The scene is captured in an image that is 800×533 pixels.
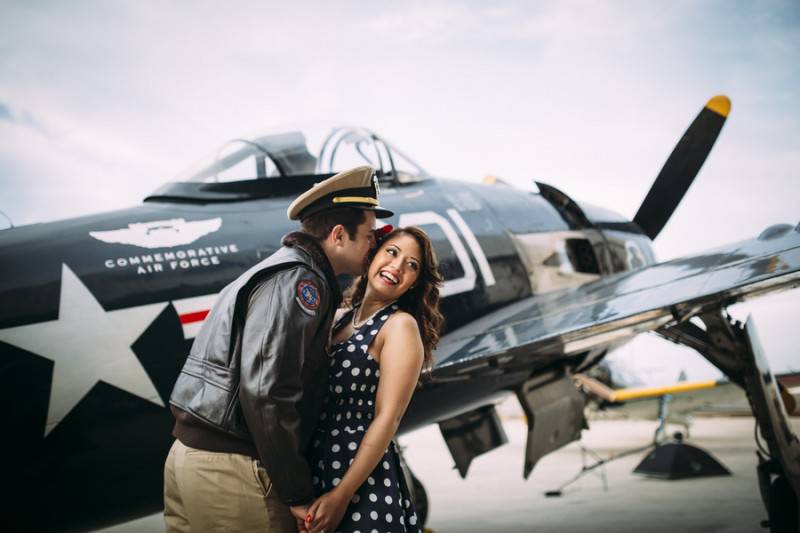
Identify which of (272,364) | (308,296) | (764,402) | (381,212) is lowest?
(764,402)

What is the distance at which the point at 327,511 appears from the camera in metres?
1.89

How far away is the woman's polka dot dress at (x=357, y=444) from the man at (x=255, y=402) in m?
0.10

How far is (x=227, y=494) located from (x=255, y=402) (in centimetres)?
33

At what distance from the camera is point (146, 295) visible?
10.2 feet

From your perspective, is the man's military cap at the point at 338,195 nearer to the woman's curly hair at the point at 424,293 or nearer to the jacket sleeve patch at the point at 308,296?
the woman's curly hair at the point at 424,293

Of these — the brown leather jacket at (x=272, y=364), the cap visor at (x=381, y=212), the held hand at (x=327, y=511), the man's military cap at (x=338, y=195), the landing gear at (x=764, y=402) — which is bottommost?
the landing gear at (x=764, y=402)

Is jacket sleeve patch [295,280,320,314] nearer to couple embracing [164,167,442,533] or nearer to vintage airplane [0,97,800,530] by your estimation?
couple embracing [164,167,442,533]

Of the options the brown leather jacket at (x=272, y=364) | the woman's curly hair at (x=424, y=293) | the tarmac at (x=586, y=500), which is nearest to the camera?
the brown leather jacket at (x=272, y=364)

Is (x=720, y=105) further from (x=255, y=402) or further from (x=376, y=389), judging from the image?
(x=255, y=402)

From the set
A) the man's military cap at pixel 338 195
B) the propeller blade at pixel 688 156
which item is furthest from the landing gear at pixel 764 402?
the man's military cap at pixel 338 195

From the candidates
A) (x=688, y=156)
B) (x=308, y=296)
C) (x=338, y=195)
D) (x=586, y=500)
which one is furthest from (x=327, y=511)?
(x=586, y=500)

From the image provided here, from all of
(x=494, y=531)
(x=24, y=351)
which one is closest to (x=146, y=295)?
(x=24, y=351)

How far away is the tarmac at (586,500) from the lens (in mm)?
6227

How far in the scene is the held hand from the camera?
188cm
